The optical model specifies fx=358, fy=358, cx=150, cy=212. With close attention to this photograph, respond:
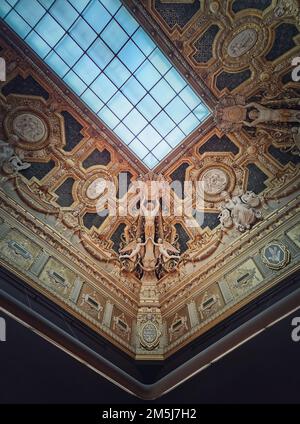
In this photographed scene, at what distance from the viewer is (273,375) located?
7.30 meters

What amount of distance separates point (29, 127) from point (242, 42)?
17.8 feet

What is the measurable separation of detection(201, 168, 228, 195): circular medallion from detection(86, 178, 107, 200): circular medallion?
274 centimetres

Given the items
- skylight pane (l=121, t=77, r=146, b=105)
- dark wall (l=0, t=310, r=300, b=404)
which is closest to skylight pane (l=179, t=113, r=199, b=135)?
skylight pane (l=121, t=77, r=146, b=105)

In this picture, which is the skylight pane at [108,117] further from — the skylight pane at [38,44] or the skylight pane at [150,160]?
the skylight pane at [38,44]

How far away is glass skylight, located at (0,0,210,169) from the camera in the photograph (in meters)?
8.33

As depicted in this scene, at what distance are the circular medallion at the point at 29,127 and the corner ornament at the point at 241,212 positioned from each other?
501cm

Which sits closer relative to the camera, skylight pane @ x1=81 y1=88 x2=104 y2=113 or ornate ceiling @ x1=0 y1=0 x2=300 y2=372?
ornate ceiling @ x1=0 y1=0 x2=300 y2=372

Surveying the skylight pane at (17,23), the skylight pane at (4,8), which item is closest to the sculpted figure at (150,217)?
the skylight pane at (17,23)

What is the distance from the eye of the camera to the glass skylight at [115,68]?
328 inches

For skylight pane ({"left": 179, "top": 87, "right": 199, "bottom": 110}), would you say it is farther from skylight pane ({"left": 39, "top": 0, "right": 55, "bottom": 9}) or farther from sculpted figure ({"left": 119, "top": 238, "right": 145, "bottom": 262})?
sculpted figure ({"left": 119, "top": 238, "right": 145, "bottom": 262})

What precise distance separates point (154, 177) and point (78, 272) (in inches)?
130

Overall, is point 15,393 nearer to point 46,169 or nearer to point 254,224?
point 46,169

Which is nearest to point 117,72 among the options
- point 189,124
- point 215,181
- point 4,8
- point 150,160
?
point 189,124
